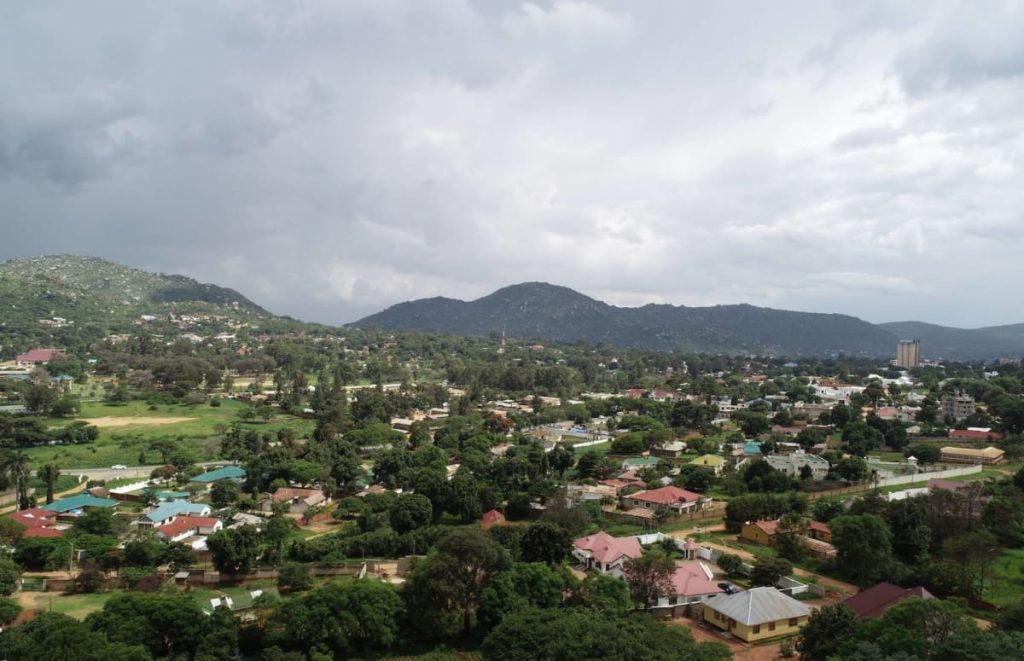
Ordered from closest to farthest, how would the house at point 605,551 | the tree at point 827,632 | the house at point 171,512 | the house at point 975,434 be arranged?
the tree at point 827,632, the house at point 605,551, the house at point 171,512, the house at point 975,434

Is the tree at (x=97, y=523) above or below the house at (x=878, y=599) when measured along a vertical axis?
below

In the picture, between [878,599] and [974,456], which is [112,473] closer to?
[878,599]

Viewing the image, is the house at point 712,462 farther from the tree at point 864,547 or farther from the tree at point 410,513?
the tree at point 410,513

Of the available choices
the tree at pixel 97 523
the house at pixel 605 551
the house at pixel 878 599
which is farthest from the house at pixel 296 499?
the house at pixel 878 599

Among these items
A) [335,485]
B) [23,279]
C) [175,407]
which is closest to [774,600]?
[335,485]

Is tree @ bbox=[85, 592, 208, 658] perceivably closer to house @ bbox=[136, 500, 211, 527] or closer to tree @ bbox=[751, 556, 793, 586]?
house @ bbox=[136, 500, 211, 527]

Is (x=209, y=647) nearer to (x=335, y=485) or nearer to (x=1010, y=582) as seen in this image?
(x=335, y=485)

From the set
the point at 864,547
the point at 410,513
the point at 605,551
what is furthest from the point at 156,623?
the point at 864,547
